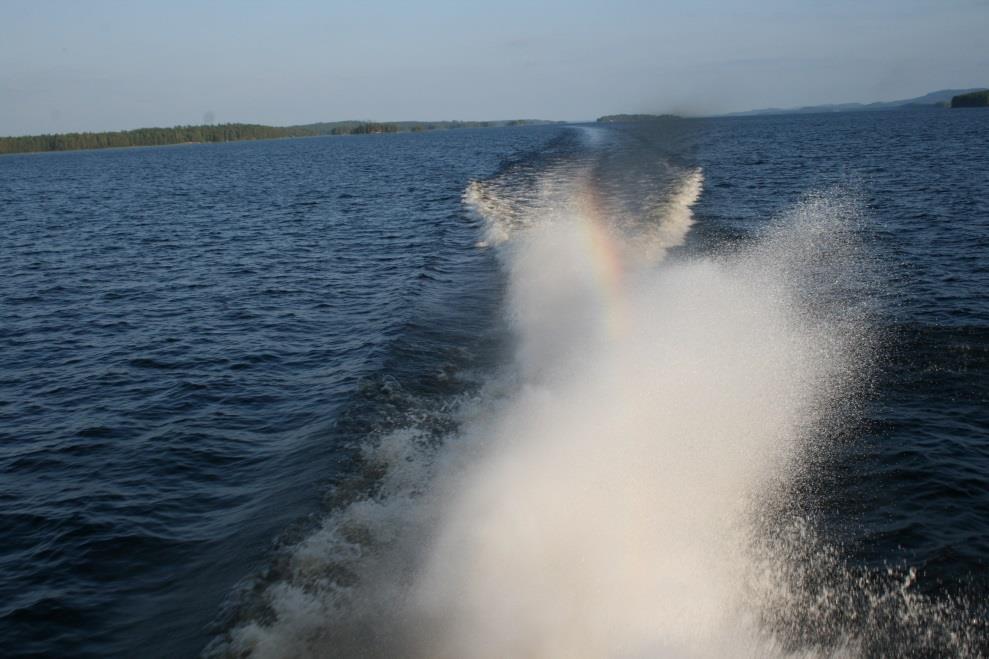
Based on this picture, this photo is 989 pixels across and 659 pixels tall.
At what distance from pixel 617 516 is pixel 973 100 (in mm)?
226576

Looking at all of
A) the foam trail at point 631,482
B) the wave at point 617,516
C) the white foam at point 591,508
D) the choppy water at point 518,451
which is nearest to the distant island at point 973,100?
the choppy water at point 518,451

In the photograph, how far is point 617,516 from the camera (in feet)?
30.6

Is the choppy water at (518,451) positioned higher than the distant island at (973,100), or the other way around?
the choppy water at (518,451)

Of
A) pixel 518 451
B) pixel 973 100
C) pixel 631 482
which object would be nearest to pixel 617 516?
pixel 631 482

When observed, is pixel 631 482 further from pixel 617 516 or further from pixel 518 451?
pixel 518 451

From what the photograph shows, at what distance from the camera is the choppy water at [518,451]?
25.9 feet

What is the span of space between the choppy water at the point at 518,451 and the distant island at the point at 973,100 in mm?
196891

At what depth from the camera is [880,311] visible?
17.5 meters

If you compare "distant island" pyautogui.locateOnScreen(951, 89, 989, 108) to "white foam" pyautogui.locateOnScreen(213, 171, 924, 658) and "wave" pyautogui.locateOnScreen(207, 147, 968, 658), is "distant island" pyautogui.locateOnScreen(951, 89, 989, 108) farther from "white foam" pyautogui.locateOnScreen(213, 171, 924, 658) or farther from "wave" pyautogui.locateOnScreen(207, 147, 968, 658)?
"white foam" pyautogui.locateOnScreen(213, 171, 924, 658)

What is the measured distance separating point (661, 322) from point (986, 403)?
269 inches

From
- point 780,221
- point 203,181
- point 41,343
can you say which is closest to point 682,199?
point 780,221

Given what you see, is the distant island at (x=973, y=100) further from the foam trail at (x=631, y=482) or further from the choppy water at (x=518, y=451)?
the foam trail at (x=631, y=482)

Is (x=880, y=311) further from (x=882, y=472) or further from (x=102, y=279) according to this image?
(x=102, y=279)

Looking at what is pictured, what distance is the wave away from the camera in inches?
293
